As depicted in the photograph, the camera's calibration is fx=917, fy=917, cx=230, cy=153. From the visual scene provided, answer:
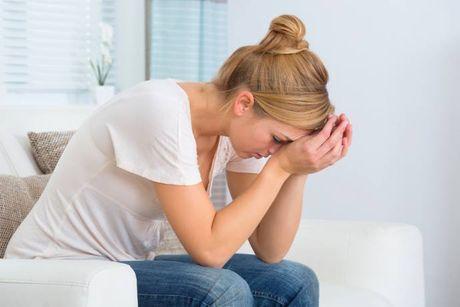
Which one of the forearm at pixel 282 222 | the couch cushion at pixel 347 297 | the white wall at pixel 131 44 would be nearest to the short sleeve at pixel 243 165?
the forearm at pixel 282 222

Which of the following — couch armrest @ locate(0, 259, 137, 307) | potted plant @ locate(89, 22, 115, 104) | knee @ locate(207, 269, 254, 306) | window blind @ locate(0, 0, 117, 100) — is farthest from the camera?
potted plant @ locate(89, 22, 115, 104)

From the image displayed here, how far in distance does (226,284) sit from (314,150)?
0.33m

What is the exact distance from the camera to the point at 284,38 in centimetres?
172

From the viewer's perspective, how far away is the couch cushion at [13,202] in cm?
191

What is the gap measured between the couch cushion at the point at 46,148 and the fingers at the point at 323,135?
2.52 feet

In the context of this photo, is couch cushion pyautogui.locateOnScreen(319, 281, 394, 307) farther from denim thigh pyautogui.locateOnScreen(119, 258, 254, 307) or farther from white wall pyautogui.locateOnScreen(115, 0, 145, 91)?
white wall pyautogui.locateOnScreen(115, 0, 145, 91)

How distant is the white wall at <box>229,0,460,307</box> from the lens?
118 inches

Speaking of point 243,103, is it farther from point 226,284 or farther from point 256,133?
point 226,284

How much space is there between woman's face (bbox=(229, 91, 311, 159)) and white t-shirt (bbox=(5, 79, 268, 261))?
103 mm

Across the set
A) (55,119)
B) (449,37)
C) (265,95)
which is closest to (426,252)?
(449,37)

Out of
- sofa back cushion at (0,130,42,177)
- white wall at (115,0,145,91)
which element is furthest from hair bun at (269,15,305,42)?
white wall at (115,0,145,91)

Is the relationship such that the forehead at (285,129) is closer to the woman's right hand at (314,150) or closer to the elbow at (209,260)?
the woman's right hand at (314,150)

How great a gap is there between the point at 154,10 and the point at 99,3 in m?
0.24

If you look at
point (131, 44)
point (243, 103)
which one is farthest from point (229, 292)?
point (131, 44)
